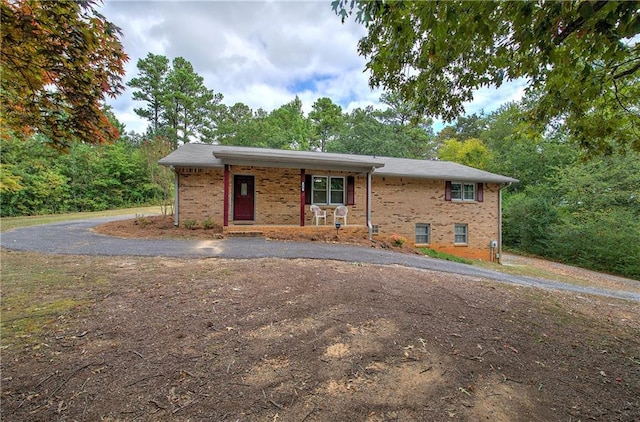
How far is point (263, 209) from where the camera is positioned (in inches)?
458

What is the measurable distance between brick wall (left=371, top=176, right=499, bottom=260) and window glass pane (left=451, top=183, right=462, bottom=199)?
1.10 ft

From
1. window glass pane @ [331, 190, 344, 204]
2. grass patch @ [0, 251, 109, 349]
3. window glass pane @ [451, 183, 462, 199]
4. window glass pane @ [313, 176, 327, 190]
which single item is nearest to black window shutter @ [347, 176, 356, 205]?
window glass pane @ [331, 190, 344, 204]

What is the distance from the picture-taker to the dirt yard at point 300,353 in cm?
199

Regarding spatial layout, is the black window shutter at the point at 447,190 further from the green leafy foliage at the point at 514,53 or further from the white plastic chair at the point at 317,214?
the green leafy foliage at the point at 514,53

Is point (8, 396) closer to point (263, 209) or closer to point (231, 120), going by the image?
point (263, 209)

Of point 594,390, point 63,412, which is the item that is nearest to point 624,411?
point 594,390

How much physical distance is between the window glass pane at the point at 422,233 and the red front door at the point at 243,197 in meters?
7.64

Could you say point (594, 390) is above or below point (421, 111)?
below

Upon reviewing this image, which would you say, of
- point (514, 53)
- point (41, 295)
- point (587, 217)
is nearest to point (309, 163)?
point (514, 53)

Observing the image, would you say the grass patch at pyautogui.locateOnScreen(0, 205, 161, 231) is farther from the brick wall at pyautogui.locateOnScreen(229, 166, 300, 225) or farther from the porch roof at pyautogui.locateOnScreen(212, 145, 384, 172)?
the brick wall at pyautogui.locateOnScreen(229, 166, 300, 225)

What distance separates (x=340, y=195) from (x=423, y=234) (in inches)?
176

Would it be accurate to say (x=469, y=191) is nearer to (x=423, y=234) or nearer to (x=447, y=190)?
(x=447, y=190)

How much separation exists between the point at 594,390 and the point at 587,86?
340 centimetres

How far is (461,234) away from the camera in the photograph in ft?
45.9
